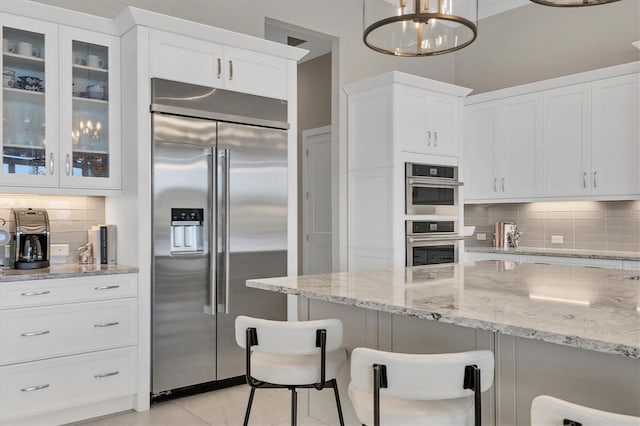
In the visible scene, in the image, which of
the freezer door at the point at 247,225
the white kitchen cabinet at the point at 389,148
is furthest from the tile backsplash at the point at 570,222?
the freezer door at the point at 247,225

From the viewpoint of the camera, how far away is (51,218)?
142 inches

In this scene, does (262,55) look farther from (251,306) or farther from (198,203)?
(251,306)

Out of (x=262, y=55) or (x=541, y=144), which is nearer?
(x=262, y=55)

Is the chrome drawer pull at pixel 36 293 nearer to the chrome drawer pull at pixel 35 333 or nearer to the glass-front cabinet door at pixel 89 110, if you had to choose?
the chrome drawer pull at pixel 35 333

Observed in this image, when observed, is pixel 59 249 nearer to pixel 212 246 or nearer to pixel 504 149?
pixel 212 246

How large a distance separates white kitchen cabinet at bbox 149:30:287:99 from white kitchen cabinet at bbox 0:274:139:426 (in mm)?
1377

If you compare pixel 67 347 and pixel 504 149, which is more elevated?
pixel 504 149

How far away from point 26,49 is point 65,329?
172 cm

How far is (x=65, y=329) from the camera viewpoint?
308cm

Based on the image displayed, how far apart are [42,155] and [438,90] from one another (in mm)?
3457

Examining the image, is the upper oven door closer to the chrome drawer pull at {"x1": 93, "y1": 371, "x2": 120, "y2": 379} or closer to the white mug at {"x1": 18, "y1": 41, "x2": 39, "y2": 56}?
the chrome drawer pull at {"x1": 93, "y1": 371, "x2": 120, "y2": 379}

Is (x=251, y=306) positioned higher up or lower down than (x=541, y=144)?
lower down

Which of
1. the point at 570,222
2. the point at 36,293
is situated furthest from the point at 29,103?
the point at 570,222

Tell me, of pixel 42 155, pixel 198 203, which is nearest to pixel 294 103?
pixel 198 203
